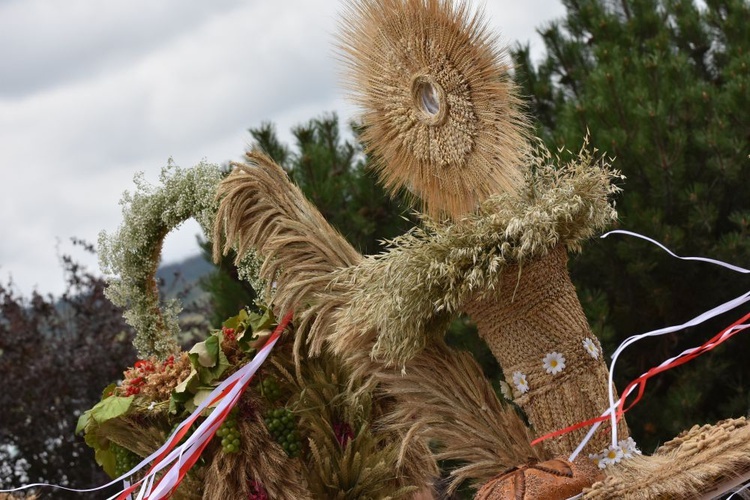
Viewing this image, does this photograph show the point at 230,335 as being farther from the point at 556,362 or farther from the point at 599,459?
the point at 599,459

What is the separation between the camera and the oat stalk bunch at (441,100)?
209 centimetres

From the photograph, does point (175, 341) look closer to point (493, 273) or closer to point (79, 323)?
point (493, 273)

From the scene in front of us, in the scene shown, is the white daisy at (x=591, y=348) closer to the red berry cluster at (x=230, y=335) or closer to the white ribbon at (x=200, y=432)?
the white ribbon at (x=200, y=432)

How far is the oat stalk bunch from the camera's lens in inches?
82.4

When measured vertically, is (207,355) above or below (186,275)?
below

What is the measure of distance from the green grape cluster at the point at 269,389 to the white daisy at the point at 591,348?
834mm

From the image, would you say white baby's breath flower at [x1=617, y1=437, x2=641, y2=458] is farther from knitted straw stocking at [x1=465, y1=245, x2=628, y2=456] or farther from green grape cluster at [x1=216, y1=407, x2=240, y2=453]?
green grape cluster at [x1=216, y1=407, x2=240, y2=453]

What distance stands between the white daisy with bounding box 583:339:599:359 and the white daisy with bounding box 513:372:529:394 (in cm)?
15

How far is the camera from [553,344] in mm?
2123

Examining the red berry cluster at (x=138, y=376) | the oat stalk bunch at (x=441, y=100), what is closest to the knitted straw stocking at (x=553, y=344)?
the oat stalk bunch at (x=441, y=100)

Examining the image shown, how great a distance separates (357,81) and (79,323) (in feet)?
13.1

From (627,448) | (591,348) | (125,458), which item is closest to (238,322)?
(125,458)

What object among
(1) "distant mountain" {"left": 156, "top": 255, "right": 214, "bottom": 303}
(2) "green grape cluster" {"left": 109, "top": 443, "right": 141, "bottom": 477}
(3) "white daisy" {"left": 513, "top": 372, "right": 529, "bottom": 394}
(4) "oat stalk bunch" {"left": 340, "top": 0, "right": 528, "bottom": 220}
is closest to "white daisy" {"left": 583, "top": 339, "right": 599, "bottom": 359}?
(3) "white daisy" {"left": 513, "top": 372, "right": 529, "bottom": 394}

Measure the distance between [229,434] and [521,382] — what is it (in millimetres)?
755
